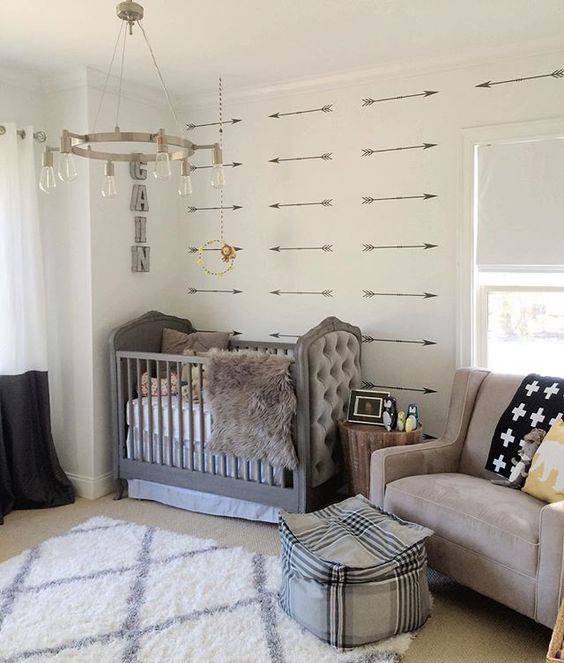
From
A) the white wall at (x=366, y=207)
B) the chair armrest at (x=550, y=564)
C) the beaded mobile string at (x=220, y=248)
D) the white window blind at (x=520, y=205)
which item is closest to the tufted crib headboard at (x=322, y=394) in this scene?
the white wall at (x=366, y=207)

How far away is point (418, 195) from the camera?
3.43m

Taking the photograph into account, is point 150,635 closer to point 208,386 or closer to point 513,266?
point 208,386

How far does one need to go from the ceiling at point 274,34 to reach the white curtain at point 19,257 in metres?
0.49

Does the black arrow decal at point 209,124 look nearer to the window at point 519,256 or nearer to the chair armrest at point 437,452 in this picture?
the window at point 519,256

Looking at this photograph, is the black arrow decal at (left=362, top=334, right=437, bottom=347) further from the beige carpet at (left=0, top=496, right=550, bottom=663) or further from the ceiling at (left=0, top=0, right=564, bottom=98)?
the ceiling at (left=0, top=0, right=564, bottom=98)

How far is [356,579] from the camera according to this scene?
7.02 feet

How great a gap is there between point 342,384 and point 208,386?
2.32 ft

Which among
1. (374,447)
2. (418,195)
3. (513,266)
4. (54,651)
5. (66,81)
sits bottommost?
(54,651)

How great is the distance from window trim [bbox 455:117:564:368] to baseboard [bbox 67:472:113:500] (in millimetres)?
2118

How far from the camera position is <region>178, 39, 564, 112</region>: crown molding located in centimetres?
306

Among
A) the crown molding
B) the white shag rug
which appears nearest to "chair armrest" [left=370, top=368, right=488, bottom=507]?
the white shag rug

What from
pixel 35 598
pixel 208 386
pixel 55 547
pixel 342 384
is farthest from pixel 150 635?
pixel 342 384

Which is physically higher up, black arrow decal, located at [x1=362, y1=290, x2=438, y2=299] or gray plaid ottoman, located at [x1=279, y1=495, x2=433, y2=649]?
black arrow decal, located at [x1=362, y1=290, x2=438, y2=299]

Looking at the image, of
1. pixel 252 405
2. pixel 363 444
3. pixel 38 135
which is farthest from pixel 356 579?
pixel 38 135
